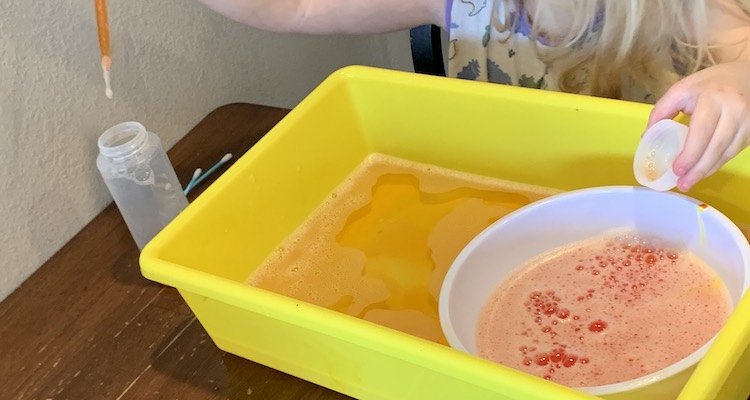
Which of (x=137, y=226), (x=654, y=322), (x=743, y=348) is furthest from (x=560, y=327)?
(x=137, y=226)

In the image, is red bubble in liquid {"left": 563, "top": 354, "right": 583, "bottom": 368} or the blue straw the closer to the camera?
red bubble in liquid {"left": 563, "top": 354, "right": 583, "bottom": 368}

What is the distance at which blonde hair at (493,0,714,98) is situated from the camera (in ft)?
2.53

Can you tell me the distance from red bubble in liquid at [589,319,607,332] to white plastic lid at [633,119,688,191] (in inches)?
4.7

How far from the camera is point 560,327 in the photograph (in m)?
0.59

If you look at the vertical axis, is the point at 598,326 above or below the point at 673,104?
below

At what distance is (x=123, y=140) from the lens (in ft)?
2.52

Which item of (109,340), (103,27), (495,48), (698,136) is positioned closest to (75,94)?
(103,27)

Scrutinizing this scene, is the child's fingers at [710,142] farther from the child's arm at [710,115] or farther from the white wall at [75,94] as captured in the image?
the white wall at [75,94]

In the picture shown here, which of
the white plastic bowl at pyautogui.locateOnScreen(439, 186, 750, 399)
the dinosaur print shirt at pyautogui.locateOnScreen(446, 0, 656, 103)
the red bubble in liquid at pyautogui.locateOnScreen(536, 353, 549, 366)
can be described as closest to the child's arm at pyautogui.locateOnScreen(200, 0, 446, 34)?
the dinosaur print shirt at pyautogui.locateOnScreen(446, 0, 656, 103)

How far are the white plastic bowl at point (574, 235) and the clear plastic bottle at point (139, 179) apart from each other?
31 cm

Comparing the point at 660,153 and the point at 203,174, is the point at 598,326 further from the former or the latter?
the point at 203,174

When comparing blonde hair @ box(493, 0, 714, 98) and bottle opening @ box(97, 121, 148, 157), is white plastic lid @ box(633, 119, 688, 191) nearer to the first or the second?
blonde hair @ box(493, 0, 714, 98)

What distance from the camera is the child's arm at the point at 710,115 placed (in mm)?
559

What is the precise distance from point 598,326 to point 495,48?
461 millimetres
